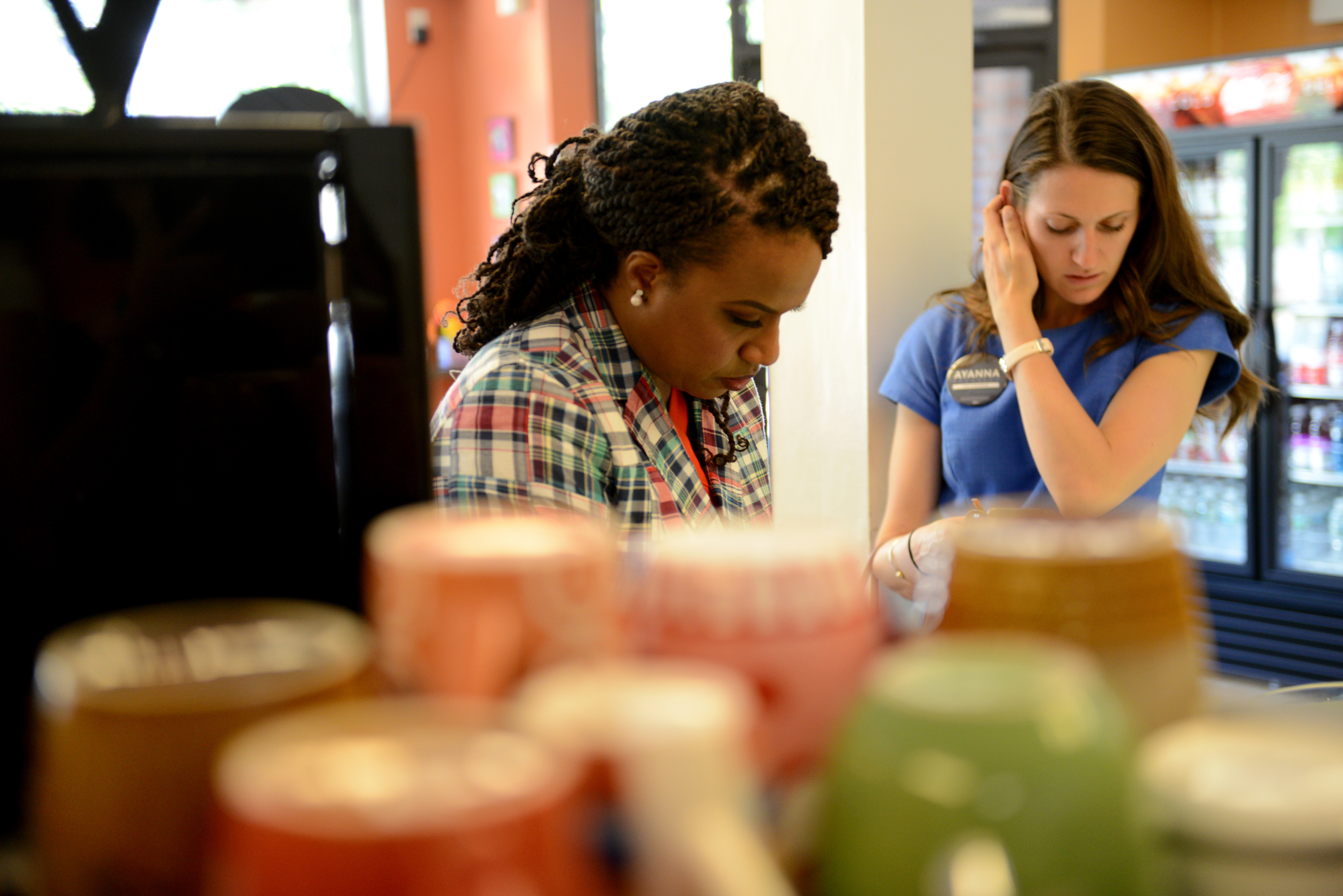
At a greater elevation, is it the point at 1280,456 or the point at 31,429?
the point at 31,429

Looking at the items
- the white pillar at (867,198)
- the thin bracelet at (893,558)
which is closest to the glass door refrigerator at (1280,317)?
the white pillar at (867,198)

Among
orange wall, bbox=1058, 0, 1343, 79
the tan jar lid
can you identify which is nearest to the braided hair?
the tan jar lid

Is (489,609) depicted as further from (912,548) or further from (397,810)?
(912,548)

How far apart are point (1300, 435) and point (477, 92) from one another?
5.30 metres

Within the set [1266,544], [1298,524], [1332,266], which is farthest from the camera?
[1298,524]

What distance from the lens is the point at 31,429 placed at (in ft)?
1.88

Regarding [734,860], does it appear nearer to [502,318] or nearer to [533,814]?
[533,814]

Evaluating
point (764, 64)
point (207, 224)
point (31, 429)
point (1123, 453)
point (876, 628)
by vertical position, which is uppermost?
point (764, 64)

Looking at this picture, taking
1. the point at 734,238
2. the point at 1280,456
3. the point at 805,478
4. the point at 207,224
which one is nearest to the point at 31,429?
the point at 207,224

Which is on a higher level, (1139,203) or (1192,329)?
(1139,203)

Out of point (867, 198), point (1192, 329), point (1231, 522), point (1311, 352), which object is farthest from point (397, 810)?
point (1231, 522)

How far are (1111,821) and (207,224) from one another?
51 cm

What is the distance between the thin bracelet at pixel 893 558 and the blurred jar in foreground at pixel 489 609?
173 cm

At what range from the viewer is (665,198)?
1521mm
